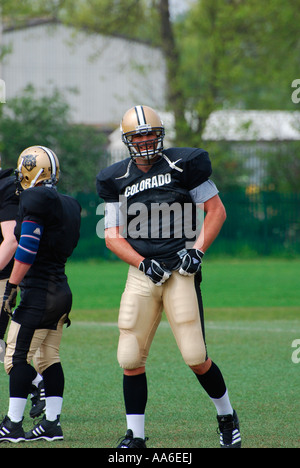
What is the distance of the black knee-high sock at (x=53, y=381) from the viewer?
5.25 metres

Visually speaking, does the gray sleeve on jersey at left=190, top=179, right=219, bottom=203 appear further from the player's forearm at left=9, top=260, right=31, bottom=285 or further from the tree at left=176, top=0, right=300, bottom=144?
the tree at left=176, top=0, right=300, bottom=144

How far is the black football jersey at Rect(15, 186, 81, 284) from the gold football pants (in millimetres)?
608

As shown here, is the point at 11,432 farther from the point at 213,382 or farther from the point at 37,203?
the point at 37,203

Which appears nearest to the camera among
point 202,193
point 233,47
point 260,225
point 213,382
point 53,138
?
point 213,382

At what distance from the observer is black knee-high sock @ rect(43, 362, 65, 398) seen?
5.25 metres

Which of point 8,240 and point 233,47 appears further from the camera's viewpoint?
point 233,47

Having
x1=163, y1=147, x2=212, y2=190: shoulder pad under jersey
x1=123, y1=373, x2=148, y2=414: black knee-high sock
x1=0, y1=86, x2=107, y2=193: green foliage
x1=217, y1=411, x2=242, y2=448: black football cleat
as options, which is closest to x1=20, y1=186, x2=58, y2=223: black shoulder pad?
x1=163, y1=147, x2=212, y2=190: shoulder pad under jersey

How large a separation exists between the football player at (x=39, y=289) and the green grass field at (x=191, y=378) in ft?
0.77

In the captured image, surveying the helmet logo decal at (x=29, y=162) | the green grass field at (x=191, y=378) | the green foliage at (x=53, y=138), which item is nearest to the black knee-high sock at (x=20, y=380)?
the green grass field at (x=191, y=378)

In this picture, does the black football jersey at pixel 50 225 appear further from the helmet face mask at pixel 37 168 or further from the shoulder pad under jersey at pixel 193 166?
the shoulder pad under jersey at pixel 193 166

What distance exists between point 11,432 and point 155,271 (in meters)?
1.45

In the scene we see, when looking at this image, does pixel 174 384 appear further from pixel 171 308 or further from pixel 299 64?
pixel 299 64

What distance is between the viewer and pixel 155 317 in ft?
16.1

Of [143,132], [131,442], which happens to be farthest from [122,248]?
[131,442]
